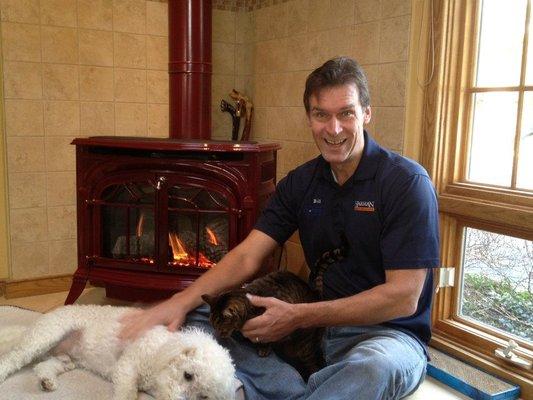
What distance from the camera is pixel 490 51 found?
2182 mm

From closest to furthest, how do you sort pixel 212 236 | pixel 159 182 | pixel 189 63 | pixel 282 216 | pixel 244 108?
pixel 282 216, pixel 159 182, pixel 212 236, pixel 189 63, pixel 244 108

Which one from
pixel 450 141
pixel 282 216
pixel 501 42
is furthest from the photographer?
pixel 450 141

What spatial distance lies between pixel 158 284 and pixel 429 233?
137 cm

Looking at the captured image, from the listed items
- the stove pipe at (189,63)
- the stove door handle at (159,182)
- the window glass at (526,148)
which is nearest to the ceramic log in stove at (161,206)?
the stove door handle at (159,182)

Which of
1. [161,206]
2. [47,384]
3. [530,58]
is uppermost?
[530,58]

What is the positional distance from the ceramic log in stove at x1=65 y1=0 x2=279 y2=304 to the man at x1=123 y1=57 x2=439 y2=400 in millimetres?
491

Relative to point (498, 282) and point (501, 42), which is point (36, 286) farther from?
point (501, 42)

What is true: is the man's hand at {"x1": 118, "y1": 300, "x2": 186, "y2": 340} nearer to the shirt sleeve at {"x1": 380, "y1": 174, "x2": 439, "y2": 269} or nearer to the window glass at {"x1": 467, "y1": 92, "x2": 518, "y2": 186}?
the shirt sleeve at {"x1": 380, "y1": 174, "x2": 439, "y2": 269}

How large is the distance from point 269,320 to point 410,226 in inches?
19.5

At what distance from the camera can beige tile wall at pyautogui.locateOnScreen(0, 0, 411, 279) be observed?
2.90m

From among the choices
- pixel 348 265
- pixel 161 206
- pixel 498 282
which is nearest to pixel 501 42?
pixel 498 282

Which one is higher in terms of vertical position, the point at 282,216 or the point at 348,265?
the point at 282,216

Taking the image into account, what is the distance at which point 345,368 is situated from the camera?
1.49m

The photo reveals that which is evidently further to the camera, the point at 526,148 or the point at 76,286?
the point at 76,286
